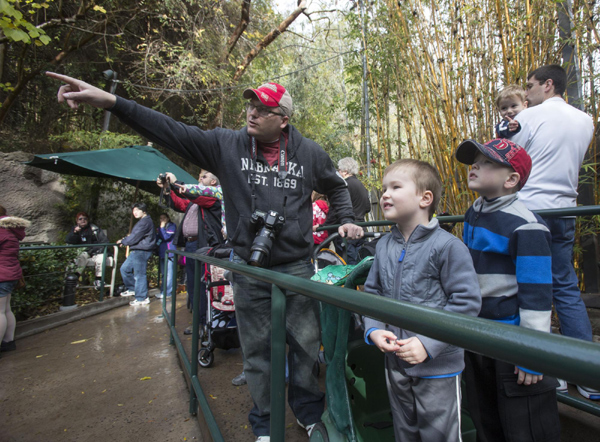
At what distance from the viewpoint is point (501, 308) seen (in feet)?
4.26

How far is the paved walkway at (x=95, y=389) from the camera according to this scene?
251 cm

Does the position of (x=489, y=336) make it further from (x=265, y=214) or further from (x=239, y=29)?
(x=239, y=29)

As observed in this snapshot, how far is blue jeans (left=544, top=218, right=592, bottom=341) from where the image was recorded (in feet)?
6.22

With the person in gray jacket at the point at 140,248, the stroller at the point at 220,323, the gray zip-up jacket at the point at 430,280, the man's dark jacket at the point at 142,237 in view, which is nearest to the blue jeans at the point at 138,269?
the person in gray jacket at the point at 140,248

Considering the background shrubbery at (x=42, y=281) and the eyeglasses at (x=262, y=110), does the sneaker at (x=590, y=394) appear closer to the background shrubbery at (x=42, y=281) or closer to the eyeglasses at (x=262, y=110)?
the eyeglasses at (x=262, y=110)

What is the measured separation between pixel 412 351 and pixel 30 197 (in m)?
9.61

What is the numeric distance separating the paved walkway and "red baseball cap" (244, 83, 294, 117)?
2.10m

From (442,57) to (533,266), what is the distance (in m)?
2.47

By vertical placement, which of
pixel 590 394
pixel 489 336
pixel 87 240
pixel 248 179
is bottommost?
pixel 590 394

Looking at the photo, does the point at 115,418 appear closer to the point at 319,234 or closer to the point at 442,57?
the point at 319,234

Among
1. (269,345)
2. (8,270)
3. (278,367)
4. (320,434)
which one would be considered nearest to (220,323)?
(269,345)

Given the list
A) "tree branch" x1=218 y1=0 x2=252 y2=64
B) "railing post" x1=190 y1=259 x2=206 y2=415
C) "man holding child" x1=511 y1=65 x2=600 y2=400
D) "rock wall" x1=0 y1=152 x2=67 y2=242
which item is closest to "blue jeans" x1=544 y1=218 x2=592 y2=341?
"man holding child" x1=511 y1=65 x2=600 y2=400

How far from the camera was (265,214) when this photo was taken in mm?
1803

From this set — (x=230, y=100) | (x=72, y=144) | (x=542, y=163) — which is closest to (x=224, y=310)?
(x=542, y=163)
